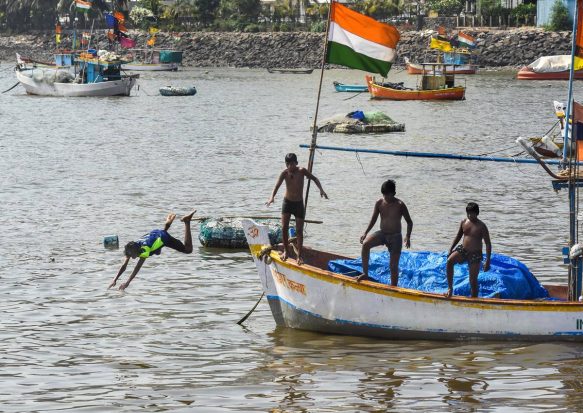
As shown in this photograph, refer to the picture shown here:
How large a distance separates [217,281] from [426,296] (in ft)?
20.3

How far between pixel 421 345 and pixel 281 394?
2.76 m

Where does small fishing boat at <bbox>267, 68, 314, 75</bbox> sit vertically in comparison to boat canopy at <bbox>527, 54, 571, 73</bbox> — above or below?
below

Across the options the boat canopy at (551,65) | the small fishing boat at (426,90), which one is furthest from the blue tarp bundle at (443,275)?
the boat canopy at (551,65)

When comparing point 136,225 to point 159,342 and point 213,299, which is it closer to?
point 213,299

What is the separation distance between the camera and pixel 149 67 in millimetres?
129500

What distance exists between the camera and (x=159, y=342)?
17.8 metres

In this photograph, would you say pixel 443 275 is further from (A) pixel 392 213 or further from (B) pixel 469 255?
(A) pixel 392 213

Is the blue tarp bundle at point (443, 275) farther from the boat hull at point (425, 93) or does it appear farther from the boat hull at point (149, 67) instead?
the boat hull at point (149, 67)

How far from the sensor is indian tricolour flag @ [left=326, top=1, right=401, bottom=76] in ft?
61.5

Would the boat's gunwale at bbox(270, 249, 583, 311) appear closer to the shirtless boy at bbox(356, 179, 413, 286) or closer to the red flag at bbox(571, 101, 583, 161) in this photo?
the shirtless boy at bbox(356, 179, 413, 286)

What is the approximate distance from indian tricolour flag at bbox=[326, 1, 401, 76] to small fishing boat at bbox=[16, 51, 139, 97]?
6319cm

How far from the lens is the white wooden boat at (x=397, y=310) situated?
16438 millimetres

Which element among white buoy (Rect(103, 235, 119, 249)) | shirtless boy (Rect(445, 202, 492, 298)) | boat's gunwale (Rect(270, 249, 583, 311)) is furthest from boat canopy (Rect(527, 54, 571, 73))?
boat's gunwale (Rect(270, 249, 583, 311))

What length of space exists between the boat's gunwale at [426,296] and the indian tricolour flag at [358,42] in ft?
12.0
